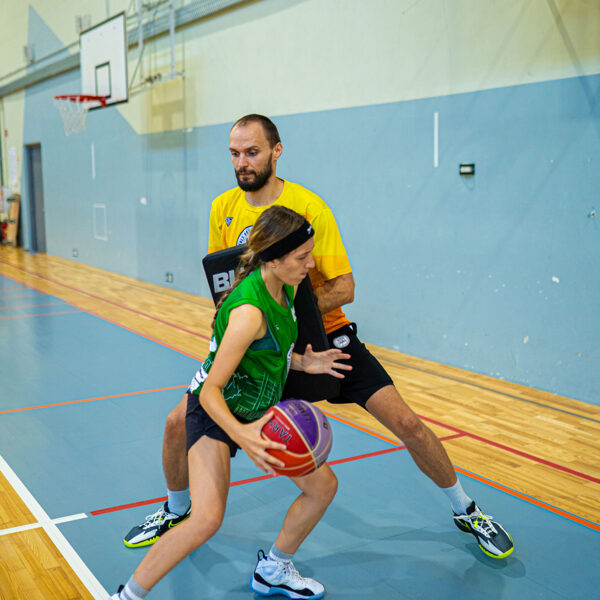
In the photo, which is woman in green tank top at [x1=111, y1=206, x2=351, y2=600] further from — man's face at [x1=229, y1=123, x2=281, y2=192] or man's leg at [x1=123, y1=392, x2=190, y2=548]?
man's face at [x1=229, y1=123, x2=281, y2=192]

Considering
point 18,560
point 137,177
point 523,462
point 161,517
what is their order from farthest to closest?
point 137,177 < point 523,462 < point 161,517 < point 18,560

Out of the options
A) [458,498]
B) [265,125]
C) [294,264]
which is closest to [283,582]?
[458,498]

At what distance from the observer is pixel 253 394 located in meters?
2.25

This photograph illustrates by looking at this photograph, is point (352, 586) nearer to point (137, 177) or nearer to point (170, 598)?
point (170, 598)

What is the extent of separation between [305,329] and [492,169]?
3.34m

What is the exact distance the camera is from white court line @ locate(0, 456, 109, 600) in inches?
98.8

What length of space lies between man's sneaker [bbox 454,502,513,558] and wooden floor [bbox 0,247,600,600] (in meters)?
0.51

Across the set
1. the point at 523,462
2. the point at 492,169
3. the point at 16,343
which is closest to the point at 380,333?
the point at 492,169

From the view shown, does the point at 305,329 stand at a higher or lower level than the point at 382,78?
lower

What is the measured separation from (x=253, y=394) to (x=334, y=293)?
0.64 metres

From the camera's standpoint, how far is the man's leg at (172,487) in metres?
2.69

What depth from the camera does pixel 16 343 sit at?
259 inches

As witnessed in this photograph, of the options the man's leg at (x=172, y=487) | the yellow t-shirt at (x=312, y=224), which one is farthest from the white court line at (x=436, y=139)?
the man's leg at (x=172, y=487)

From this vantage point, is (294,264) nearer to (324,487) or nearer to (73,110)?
(324,487)
